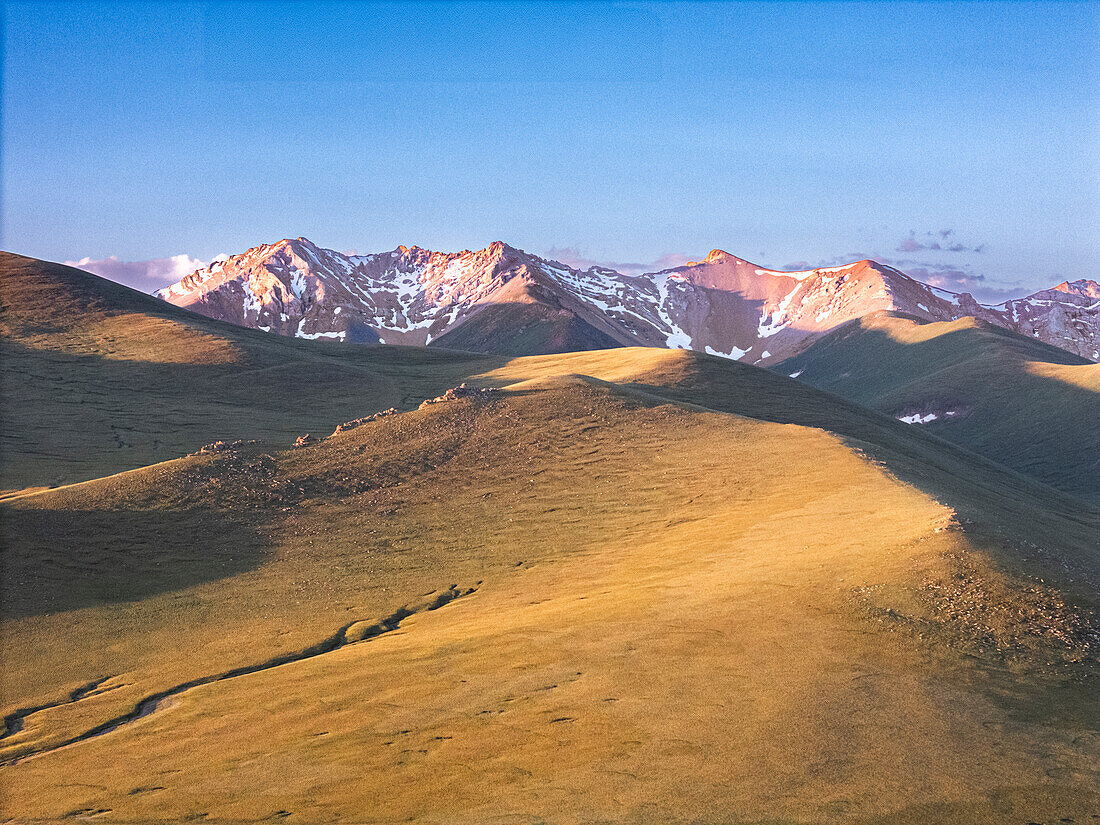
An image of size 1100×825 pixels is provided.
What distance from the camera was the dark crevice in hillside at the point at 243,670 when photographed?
33.1 meters

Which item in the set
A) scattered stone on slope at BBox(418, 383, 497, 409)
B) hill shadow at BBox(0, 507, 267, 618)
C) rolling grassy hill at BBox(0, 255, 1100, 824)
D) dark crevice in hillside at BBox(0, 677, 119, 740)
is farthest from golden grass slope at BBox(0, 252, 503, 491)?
dark crevice in hillside at BBox(0, 677, 119, 740)

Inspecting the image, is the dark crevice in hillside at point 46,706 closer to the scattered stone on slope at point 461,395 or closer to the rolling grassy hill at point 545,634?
the rolling grassy hill at point 545,634

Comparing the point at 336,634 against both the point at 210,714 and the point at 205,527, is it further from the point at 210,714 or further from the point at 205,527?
the point at 205,527

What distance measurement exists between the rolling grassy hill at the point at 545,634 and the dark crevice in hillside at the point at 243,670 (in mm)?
204

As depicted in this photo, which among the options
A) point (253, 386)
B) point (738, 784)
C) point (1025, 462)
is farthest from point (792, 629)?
point (1025, 462)

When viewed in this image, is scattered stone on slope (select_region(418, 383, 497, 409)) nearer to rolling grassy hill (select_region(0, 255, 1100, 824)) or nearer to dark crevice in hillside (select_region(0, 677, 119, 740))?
rolling grassy hill (select_region(0, 255, 1100, 824))

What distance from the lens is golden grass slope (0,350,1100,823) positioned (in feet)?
76.0

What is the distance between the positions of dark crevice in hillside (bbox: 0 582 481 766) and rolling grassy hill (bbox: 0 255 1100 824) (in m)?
0.20

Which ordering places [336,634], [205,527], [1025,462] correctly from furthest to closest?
[1025,462]
[205,527]
[336,634]

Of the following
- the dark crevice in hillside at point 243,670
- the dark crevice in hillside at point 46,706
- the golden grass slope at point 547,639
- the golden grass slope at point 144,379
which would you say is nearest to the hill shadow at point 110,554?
the golden grass slope at point 547,639

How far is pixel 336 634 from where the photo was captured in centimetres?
4334

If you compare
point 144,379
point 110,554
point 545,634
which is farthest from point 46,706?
point 144,379

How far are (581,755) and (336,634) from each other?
72.9 feet

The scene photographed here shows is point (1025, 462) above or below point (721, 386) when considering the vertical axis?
below
